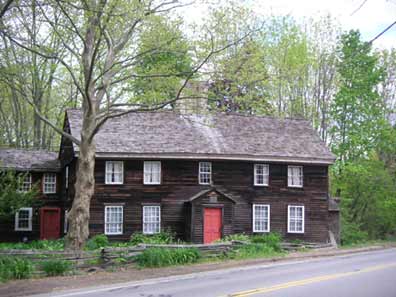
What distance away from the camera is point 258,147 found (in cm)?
3241

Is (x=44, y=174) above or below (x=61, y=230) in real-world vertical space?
above

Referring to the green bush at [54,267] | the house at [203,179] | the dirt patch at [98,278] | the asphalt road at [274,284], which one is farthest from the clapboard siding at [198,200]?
the green bush at [54,267]

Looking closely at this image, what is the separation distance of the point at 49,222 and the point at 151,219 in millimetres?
9244

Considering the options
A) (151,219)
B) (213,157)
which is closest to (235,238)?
(213,157)

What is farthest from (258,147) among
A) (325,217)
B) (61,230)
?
(61,230)

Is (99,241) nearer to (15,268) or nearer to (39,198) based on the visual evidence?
(39,198)

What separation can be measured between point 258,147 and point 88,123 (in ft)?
43.0

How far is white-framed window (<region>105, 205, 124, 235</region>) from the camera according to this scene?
98.4ft

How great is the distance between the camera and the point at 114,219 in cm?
3016

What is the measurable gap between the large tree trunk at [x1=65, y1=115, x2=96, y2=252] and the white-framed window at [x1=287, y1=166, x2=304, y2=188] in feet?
46.7

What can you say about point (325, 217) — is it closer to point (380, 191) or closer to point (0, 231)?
point (380, 191)

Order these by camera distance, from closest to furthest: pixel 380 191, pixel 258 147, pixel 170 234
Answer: pixel 170 234 → pixel 258 147 → pixel 380 191

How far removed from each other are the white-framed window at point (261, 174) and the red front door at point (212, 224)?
10.8 feet

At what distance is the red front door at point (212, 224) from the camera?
1184 inches
